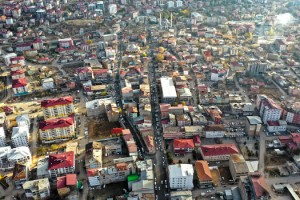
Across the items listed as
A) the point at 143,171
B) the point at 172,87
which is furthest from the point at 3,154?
the point at 172,87

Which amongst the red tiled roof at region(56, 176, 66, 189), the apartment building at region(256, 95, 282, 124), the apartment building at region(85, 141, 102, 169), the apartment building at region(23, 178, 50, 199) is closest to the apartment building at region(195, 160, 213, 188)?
the apartment building at region(85, 141, 102, 169)

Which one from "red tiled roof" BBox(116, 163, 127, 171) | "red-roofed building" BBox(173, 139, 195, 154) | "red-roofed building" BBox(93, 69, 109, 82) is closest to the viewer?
"red tiled roof" BBox(116, 163, 127, 171)

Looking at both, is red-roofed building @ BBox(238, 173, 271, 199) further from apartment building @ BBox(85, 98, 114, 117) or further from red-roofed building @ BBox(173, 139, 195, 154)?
apartment building @ BBox(85, 98, 114, 117)

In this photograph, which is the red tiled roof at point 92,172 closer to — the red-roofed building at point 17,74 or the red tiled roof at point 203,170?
the red tiled roof at point 203,170

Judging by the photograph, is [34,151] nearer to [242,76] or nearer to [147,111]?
[147,111]

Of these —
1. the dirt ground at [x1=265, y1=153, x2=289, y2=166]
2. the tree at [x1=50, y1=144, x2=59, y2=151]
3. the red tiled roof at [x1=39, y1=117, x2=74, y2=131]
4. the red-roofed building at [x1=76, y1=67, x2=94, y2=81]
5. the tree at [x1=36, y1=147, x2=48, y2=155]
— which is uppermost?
the red-roofed building at [x1=76, y1=67, x2=94, y2=81]

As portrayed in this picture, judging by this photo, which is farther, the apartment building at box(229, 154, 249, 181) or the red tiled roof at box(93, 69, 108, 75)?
the red tiled roof at box(93, 69, 108, 75)

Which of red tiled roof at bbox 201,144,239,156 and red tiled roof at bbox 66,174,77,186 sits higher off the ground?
red tiled roof at bbox 201,144,239,156
